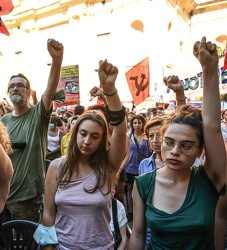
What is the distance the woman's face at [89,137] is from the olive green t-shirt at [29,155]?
72 centimetres

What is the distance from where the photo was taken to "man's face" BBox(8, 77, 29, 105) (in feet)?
8.56

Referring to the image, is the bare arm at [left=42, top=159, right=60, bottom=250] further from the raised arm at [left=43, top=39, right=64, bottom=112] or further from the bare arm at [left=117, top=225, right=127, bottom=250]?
the raised arm at [left=43, top=39, right=64, bottom=112]

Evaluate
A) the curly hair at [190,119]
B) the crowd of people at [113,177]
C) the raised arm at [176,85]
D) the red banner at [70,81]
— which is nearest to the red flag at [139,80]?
the crowd of people at [113,177]

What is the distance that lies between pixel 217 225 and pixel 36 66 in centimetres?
2556

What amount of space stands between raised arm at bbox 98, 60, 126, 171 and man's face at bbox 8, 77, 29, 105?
3.76 feet

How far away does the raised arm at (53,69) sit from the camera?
91.6 inches

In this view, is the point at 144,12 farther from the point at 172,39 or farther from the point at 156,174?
the point at 156,174

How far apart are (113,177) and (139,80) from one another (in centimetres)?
453

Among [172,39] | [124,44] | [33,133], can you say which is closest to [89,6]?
[124,44]

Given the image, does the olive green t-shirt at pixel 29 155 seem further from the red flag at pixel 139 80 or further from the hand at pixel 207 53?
the red flag at pixel 139 80

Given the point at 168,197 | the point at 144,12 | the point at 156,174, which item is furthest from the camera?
the point at 144,12

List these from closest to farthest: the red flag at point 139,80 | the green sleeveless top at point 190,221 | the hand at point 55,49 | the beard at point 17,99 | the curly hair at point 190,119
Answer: the green sleeveless top at point 190,221 → the curly hair at point 190,119 → the hand at point 55,49 → the beard at point 17,99 → the red flag at point 139,80

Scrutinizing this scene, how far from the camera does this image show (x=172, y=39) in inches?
869

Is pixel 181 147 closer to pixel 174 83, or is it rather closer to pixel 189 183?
pixel 189 183
